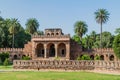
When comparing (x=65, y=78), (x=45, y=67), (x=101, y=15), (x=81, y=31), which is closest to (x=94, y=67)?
(x=45, y=67)

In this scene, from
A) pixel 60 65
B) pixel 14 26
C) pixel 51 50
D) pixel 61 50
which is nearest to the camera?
pixel 60 65

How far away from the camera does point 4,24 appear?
82.9 metres

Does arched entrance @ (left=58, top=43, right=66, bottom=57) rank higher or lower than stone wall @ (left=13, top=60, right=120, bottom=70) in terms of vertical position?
higher

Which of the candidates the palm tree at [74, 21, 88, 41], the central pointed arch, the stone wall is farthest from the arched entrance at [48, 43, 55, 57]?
the stone wall

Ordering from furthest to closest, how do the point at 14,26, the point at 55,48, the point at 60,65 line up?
the point at 14,26 < the point at 55,48 < the point at 60,65

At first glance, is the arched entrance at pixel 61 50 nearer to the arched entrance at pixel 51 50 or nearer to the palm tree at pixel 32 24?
the arched entrance at pixel 51 50

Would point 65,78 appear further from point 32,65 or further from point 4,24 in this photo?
point 4,24

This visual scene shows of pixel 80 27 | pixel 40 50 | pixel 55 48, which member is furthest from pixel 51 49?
pixel 80 27

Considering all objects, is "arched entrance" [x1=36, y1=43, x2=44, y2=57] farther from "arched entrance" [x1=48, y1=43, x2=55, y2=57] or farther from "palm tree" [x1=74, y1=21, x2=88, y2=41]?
"palm tree" [x1=74, y1=21, x2=88, y2=41]

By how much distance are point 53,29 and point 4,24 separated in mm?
19238

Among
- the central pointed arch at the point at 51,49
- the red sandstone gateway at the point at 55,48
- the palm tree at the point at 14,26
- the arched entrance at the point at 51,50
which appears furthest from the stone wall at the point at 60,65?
the palm tree at the point at 14,26

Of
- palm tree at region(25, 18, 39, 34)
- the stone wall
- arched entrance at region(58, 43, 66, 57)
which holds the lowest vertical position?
the stone wall

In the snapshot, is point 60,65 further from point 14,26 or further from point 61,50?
point 14,26

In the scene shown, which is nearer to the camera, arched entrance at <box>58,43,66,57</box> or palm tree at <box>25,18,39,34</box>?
arched entrance at <box>58,43,66,57</box>
